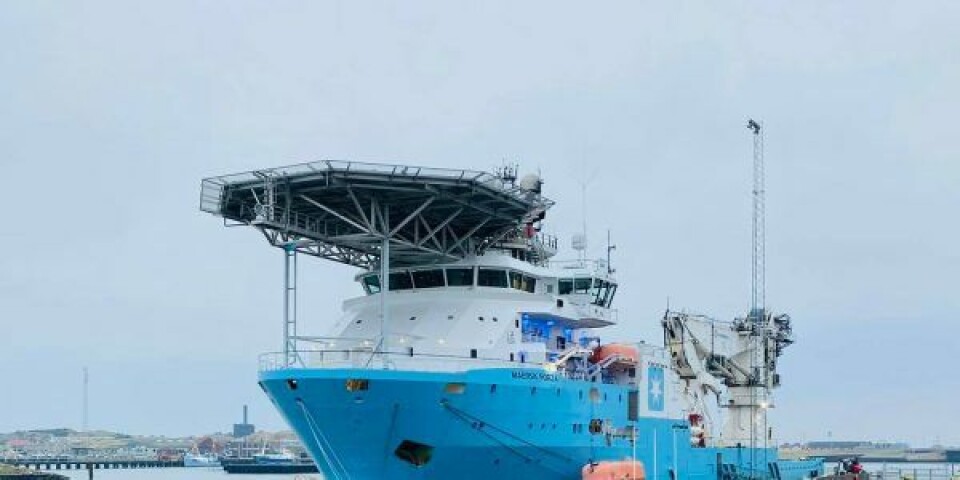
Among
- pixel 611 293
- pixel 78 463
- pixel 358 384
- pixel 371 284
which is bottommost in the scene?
pixel 78 463

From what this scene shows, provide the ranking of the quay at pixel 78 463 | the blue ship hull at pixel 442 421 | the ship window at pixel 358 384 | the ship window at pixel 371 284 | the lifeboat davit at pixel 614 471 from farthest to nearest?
the quay at pixel 78 463 → the ship window at pixel 371 284 → the lifeboat davit at pixel 614 471 → the blue ship hull at pixel 442 421 → the ship window at pixel 358 384

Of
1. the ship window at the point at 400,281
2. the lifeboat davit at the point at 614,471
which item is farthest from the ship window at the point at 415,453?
the ship window at the point at 400,281

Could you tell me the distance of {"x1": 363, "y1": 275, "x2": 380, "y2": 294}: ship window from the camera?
48.6 m

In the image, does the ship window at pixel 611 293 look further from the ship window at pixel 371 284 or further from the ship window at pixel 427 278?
the ship window at pixel 371 284

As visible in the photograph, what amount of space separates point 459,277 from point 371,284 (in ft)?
15.1

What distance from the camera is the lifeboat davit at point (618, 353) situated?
48.1 metres

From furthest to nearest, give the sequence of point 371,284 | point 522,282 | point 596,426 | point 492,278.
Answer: point 371,284
point 522,282
point 492,278
point 596,426

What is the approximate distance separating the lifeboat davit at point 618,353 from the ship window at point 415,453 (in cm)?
1066

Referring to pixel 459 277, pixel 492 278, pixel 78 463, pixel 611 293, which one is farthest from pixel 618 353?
pixel 78 463

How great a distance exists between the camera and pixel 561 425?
141 ft

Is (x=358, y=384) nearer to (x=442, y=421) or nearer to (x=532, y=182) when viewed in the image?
(x=442, y=421)

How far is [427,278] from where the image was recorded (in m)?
47.2

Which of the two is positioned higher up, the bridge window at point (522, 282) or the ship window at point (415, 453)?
the bridge window at point (522, 282)

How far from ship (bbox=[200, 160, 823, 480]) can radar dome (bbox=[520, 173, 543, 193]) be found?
0.09 meters
